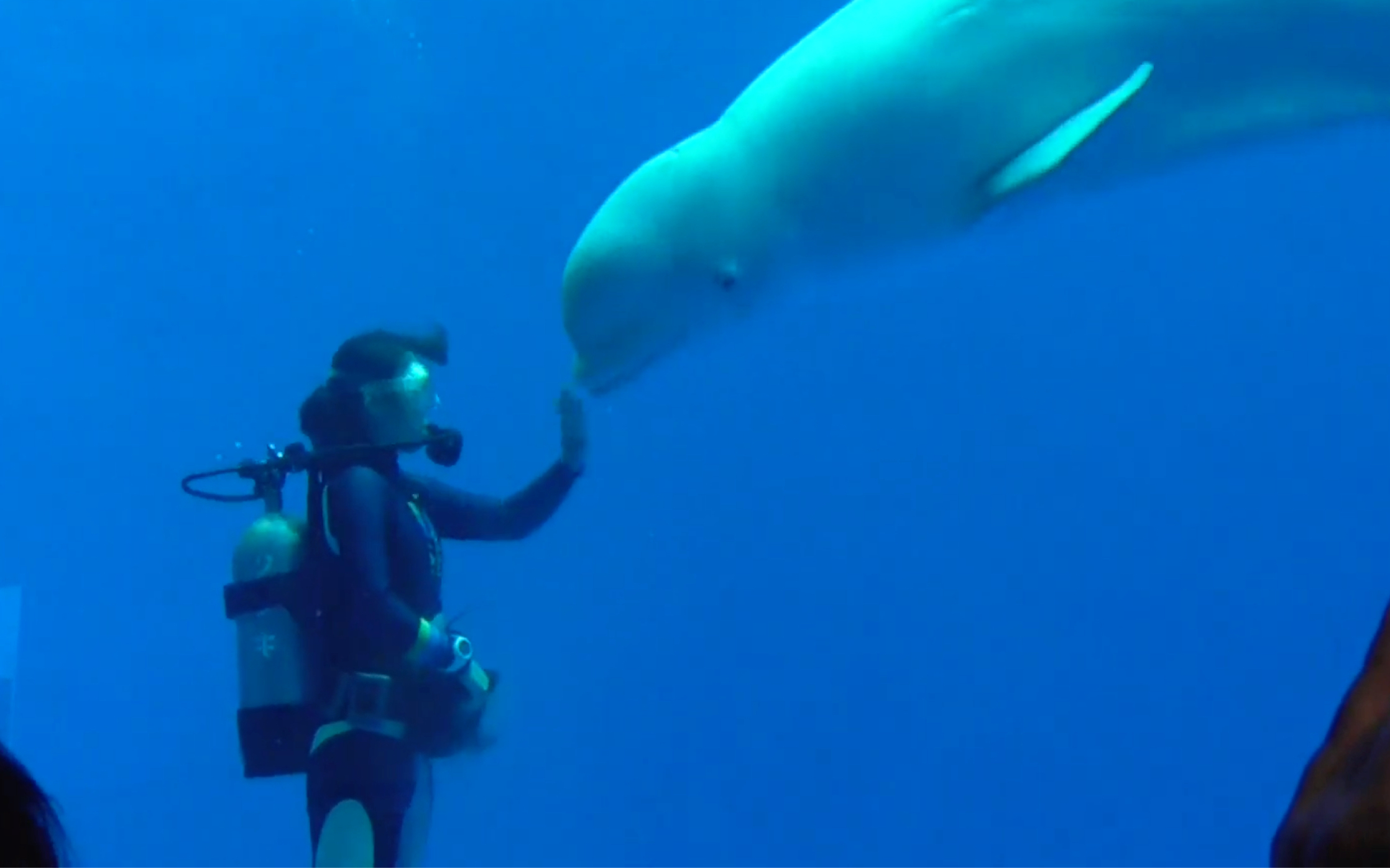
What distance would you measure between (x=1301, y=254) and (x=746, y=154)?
67.4 feet

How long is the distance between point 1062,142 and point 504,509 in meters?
3.50

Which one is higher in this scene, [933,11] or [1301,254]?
[1301,254]

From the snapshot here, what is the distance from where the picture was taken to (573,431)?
18.7 feet

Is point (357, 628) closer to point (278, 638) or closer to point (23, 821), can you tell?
point (278, 638)

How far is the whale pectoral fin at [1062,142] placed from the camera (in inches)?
127

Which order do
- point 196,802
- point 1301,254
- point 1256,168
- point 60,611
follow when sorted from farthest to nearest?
point 60,611 < point 196,802 < point 1301,254 < point 1256,168

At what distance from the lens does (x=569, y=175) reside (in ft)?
73.8

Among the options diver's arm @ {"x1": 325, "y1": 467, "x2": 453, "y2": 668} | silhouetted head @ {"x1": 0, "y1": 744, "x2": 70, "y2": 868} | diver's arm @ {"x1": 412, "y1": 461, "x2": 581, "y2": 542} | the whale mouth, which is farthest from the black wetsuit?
silhouetted head @ {"x1": 0, "y1": 744, "x2": 70, "y2": 868}

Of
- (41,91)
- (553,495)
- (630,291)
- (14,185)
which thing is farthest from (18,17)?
(630,291)

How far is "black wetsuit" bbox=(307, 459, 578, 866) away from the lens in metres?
4.84

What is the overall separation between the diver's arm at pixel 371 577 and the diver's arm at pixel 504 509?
92cm

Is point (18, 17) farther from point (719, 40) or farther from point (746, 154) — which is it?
point (746, 154)

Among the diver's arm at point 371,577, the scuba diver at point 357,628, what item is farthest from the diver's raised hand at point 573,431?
the diver's arm at point 371,577

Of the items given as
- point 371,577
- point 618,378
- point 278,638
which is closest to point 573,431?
point 371,577
